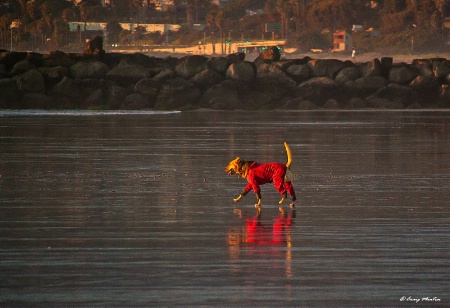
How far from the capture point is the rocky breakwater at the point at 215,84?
190ft

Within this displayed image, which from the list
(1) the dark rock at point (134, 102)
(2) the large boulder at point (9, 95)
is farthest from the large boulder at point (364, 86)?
(2) the large boulder at point (9, 95)

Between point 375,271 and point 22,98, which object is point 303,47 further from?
point 375,271

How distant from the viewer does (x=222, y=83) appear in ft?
195

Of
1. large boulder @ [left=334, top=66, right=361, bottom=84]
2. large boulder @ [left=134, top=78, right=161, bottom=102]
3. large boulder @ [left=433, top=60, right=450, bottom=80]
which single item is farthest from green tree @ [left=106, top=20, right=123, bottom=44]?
large boulder @ [left=134, top=78, right=161, bottom=102]

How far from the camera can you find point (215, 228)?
13438mm

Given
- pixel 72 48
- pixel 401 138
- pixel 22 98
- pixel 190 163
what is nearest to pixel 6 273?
pixel 190 163

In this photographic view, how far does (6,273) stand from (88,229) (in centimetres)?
303

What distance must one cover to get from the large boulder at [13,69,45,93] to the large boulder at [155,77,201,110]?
5.55 metres

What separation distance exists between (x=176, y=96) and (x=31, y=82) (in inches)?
270

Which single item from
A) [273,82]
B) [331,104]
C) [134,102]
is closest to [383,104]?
[331,104]

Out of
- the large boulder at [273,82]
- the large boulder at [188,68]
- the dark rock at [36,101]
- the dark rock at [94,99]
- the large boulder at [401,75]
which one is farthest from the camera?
the large boulder at [401,75]

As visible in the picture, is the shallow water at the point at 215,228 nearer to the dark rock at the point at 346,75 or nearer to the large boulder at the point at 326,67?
the dark rock at the point at 346,75

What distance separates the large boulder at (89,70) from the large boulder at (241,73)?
6.09m

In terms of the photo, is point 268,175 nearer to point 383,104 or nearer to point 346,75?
point 383,104
